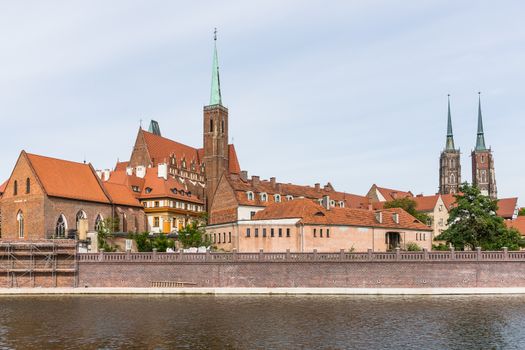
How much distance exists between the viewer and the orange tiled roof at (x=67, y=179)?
256ft

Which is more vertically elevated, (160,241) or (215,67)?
(215,67)

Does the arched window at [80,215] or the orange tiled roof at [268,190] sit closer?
the arched window at [80,215]

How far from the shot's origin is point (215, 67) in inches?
4478

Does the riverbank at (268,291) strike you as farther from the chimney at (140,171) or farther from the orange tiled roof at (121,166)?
the orange tiled roof at (121,166)

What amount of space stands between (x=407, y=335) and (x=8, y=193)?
203ft

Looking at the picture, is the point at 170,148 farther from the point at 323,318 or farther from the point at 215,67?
the point at 323,318

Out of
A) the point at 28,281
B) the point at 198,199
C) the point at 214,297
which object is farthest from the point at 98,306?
the point at 198,199

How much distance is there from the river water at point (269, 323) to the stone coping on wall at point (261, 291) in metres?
2.56

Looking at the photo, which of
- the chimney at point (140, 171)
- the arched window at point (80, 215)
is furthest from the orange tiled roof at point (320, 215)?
the chimney at point (140, 171)

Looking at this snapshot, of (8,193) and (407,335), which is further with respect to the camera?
(8,193)

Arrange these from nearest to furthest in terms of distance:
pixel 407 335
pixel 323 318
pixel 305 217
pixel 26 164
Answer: pixel 407 335
pixel 323 318
pixel 305 217
pixel 26 164

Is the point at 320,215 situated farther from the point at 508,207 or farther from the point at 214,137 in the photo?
the point at 508,207

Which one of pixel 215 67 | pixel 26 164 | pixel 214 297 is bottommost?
pixel 214 297

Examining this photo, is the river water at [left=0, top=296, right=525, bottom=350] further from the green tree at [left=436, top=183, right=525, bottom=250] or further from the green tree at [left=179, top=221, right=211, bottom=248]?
the green tree at [left=179, top=221, right=211, bottom=248]
